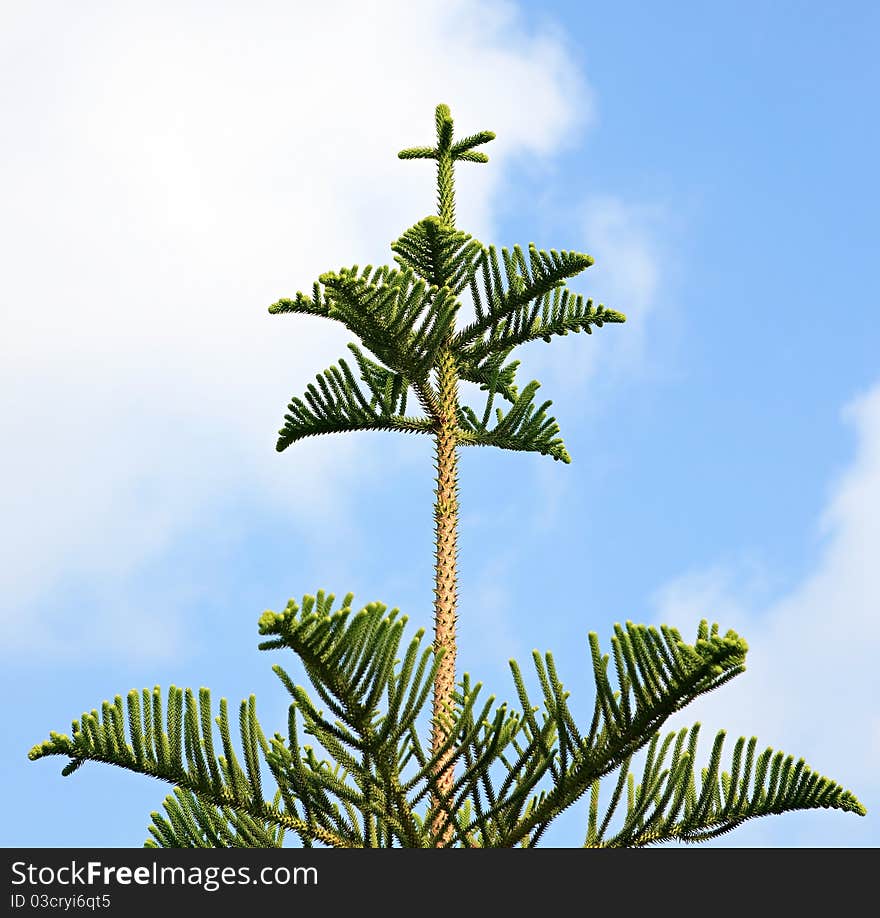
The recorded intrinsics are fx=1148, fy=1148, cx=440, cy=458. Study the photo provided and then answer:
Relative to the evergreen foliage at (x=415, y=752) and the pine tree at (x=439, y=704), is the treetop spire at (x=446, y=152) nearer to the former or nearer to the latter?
the pine tree at (x=439, y=704)

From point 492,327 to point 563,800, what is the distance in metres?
2.80

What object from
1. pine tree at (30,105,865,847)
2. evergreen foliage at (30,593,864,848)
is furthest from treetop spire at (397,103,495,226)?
evergreen foliage at (30,593,864,848)

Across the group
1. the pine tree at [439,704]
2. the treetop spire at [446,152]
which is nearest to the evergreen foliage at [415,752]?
the pine tree at [439,704]

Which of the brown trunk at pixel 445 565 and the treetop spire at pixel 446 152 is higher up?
the treetop spire at pixel 446 152

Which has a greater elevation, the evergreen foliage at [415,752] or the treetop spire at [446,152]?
the treetop spire at [446,152]

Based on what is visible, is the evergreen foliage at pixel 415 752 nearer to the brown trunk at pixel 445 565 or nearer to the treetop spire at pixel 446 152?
the brown trunk at pixel 445 565

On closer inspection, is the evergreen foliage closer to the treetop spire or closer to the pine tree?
the pine tree

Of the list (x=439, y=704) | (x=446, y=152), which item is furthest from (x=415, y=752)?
(x=446, y=152)

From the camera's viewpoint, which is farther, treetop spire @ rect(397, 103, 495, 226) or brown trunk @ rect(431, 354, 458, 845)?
treetop spire @ rect(397, 103, 495, 226)

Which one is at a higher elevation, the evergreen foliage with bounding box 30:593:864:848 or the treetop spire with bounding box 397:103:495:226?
the treetop spire with bounding box 397:103:495:226

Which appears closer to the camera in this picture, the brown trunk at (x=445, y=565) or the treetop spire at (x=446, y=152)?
the brown trunk at (x=445, y=565)

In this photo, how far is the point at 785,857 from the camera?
525cm

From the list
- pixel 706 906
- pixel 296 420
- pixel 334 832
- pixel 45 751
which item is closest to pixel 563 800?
pixel 706 906

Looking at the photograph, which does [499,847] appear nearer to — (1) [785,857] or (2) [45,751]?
(1) [785,857]
